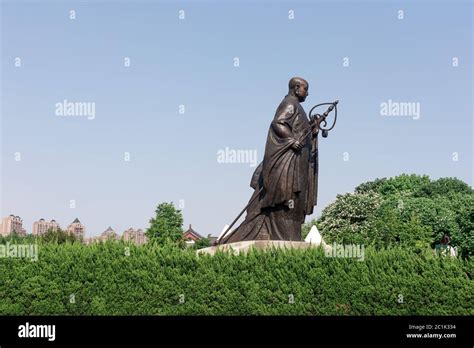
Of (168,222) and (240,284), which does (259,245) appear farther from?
(168,222)

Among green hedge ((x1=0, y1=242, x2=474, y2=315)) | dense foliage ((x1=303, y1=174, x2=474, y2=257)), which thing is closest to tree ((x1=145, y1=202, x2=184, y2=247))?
dense foliage ((x1=303, y1=174, x2=474, y2=257))

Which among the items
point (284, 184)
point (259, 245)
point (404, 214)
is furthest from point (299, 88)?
point (404, 214)

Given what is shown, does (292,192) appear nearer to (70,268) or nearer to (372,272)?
(372,272)

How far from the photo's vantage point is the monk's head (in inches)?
767

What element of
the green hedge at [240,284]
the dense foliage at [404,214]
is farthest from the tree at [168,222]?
the green hedge at [240,284]

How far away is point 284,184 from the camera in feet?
61.3

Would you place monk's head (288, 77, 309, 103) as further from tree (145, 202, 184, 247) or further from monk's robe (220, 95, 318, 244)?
tree (145, 202, 184, 247)

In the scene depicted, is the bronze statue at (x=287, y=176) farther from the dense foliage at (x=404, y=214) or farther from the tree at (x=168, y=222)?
the tree at (x=168, y=222)

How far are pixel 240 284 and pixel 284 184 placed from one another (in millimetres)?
2908

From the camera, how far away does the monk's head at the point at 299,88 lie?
1948 cm
